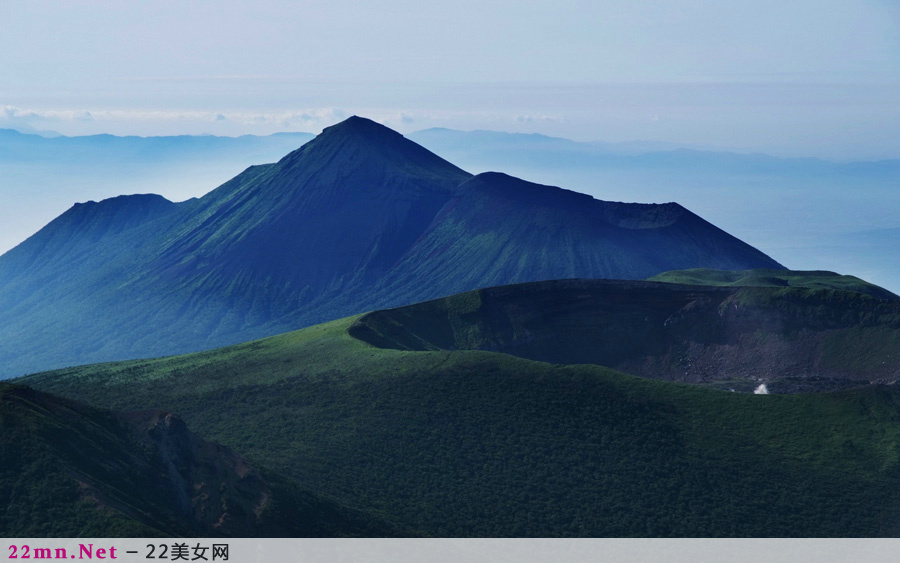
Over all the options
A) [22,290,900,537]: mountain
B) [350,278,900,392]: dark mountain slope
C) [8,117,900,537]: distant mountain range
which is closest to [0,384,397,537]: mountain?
[8,117,900,537]: distant mountain range

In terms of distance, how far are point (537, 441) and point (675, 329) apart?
4800 cm

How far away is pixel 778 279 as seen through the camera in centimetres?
17062

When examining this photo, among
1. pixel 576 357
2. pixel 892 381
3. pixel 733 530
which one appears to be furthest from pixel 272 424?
pixel 892 381

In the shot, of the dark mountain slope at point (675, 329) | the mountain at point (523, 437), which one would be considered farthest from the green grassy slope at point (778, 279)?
the mountain at point (523, 437)

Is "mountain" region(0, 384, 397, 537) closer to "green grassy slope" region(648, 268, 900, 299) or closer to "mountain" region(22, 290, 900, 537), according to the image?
"mountain" region(22, 290, 900, 537)

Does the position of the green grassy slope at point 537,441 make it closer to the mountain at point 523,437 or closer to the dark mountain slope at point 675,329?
the mountain at point 523,437

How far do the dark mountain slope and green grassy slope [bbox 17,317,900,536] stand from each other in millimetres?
19215

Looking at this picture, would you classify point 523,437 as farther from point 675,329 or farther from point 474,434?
point 675,329

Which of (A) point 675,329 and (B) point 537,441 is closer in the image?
(B) point 537,441

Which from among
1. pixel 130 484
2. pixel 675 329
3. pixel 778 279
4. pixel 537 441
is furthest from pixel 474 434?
pixel 778 279

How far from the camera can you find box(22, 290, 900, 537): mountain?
7825 centimetres
